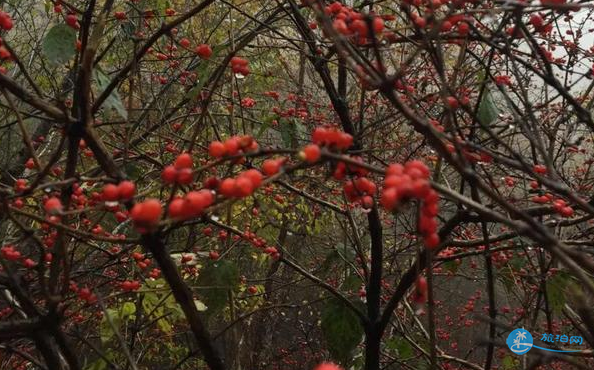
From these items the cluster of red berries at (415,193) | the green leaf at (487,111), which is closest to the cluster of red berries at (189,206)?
the cluster of red berries at (415,193)

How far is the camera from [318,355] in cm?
875

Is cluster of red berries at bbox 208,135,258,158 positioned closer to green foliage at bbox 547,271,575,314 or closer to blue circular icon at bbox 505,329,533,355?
blue circular icon at bbox 505,329,533,355

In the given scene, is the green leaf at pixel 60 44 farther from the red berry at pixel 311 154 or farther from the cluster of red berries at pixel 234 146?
the red berry at pixel 311 154

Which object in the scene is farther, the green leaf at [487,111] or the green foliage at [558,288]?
the green foliage at [558,288]

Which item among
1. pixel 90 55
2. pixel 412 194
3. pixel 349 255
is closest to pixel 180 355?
pixel 349 255

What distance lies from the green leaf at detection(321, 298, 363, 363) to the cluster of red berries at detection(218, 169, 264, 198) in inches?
62.0

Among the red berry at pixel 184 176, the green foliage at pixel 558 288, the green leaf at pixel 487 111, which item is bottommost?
the red berry at pixel 184 176

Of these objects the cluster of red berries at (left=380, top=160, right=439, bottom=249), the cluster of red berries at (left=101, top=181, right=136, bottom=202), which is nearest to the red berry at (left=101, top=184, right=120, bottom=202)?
the cluster of red berries at (left=101, top=181, right=136, bottom=202)

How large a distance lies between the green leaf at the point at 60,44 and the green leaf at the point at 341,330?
1.54 m

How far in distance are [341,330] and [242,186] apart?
64.3 inches

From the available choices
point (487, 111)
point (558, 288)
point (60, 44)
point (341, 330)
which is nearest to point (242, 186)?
point (60, 44)

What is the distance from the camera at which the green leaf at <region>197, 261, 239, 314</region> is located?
2105mm

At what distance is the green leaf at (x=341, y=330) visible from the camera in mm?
2301

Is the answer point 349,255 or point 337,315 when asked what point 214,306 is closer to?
point 337,315
